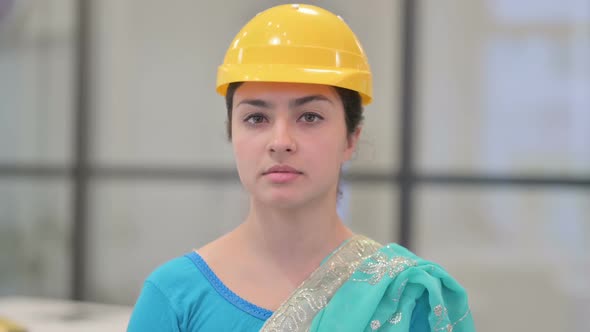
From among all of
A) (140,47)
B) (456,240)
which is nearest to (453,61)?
(456,240)

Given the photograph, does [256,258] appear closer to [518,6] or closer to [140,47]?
[518,6]

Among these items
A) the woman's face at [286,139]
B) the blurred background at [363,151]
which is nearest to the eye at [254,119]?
the woman's face at [286,139]

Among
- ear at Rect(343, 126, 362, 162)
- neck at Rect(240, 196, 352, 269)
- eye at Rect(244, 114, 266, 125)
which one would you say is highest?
eye at Rect(244, 114, 266, 125)

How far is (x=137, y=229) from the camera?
3764mm

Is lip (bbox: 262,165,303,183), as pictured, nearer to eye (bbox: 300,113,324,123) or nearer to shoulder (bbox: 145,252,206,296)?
eye (bbox: 300,113,324,123)

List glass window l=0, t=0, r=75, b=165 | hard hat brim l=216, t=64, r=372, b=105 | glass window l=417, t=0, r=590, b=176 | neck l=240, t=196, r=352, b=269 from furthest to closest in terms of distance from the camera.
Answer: glass window l=0, t=0, r=75, b=165, glass window l=417, t=0, r=590, b=176, neck l=240, t=196, r=352, b=269, hard hat brim l=216, t=64, r=372, b=105

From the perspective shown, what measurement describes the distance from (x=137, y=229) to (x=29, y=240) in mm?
749

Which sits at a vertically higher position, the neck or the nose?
the nose

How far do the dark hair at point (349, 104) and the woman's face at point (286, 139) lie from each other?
0.02 m

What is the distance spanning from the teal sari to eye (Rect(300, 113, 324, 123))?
0.25 m

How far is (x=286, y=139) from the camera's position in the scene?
1117 millimetres

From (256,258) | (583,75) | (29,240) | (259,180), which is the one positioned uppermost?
(583,75)

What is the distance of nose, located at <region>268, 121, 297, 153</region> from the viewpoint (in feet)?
3.66

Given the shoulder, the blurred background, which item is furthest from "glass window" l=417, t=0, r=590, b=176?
the shoulder
